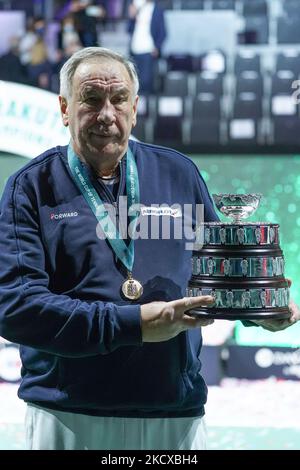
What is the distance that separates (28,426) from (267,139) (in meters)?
4.02

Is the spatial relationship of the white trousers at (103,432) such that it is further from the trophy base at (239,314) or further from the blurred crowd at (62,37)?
the blurred crowd at (62,37)

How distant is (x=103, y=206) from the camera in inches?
89.0

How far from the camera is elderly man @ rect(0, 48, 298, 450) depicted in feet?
7.13

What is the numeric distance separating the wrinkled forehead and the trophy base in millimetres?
594

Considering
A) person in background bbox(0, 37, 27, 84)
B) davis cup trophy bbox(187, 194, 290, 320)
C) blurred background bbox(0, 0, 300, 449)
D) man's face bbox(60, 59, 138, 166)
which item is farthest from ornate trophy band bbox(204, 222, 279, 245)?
person in background bbox(0, 37, 27, 84)

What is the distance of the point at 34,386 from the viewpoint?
2.31 m

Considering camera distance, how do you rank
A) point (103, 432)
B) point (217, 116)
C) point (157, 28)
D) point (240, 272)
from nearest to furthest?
1. point (240, 272)
2. point (103, 432)
3. point (217, 116)
4. point (157, 28)

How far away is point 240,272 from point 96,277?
1.16 ft

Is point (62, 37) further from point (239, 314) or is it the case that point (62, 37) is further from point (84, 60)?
point (239, 314)

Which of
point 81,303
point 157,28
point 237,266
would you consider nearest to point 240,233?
point 237,266

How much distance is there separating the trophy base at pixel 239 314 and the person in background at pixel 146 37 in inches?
186

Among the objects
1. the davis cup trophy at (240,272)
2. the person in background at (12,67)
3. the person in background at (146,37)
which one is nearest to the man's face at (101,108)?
the davis cup trophy at (240,272)

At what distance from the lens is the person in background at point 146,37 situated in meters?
6.95

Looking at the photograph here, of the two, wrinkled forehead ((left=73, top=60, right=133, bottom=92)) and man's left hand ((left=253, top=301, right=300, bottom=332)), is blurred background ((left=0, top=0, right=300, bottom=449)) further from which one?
wrinkled forehead ((left=73, top=60, right=133, bottom=92))
